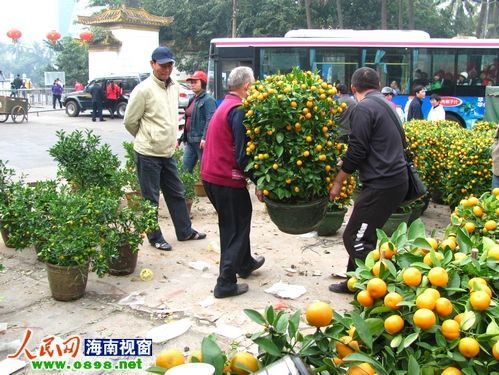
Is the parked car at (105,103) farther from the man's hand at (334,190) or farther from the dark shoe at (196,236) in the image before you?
the man's hand at (334,190)

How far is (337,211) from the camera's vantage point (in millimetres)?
5828

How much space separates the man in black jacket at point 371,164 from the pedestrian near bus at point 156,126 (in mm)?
1900

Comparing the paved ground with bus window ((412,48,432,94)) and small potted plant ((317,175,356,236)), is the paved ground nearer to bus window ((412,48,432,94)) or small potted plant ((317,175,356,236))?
small potted plant ((317,175,356,236))

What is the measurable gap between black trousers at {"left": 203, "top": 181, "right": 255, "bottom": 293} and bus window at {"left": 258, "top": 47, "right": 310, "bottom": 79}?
35.9 ft

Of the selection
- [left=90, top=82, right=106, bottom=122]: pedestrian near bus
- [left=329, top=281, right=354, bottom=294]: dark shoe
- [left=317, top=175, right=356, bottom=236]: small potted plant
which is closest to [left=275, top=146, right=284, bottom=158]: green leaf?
[left=329, top=281, right=354, bottom=294]: dark shoe

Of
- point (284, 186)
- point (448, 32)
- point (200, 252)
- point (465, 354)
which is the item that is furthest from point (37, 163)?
point (448, 32)

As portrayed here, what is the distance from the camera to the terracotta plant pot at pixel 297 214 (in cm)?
357

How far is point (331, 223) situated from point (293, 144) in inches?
100

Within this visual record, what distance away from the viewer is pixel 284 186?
353 cm

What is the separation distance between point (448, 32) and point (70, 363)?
4104 centimetres

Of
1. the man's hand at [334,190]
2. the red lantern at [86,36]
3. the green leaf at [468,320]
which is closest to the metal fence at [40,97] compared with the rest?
the red lantern at [86,36]

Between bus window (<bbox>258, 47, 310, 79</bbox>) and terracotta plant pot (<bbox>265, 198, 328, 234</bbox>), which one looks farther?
bus window (<bbox>258, 47, 310, 79</bbox>)

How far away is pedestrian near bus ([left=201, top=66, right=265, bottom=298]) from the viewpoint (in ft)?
12.5

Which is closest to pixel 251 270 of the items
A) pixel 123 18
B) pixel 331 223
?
pixel 331 223
